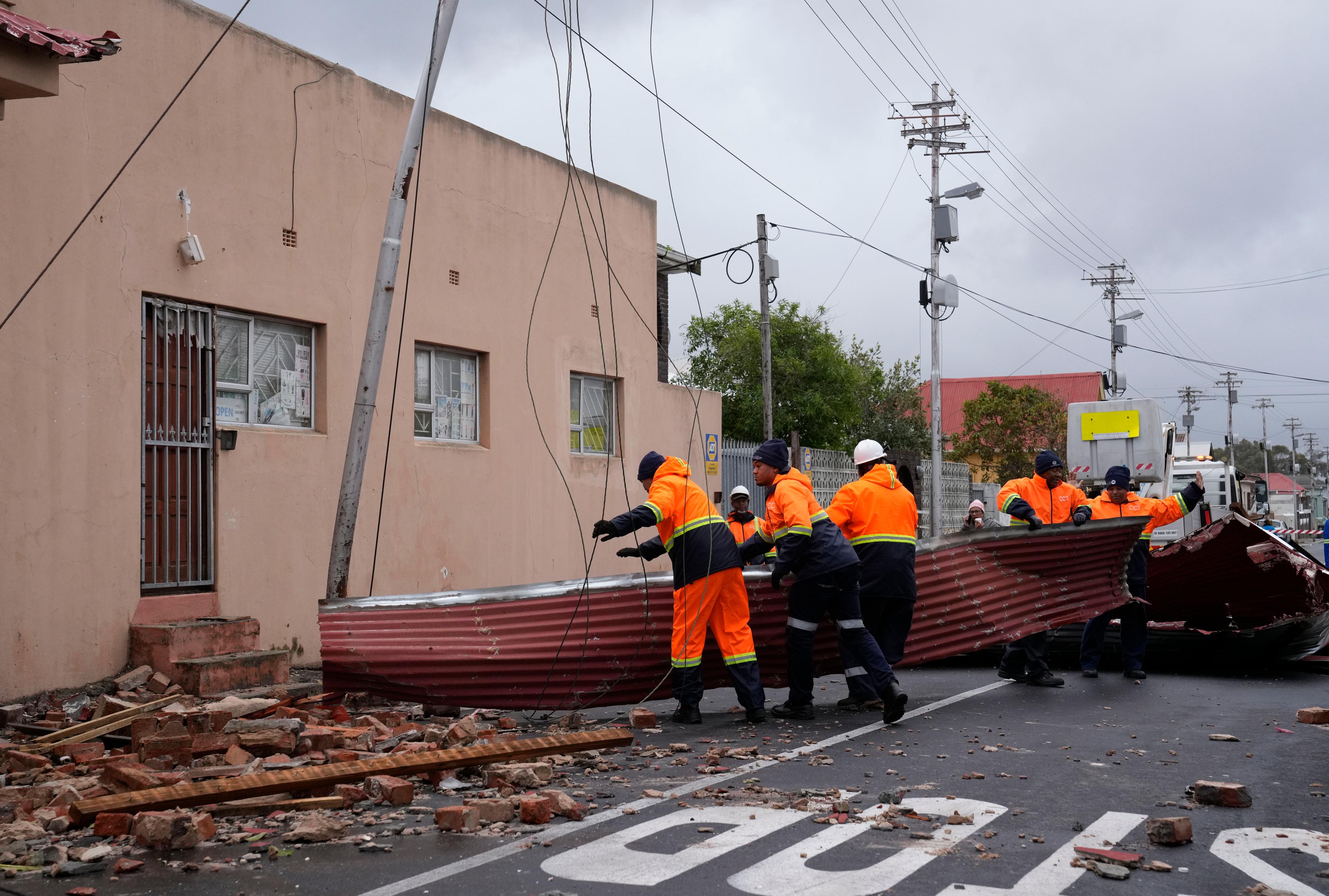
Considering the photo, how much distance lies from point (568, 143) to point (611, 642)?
4.21 meters

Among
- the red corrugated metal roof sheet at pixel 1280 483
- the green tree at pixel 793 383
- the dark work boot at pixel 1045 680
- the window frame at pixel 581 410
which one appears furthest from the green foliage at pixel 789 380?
the red corrugated metal roof sheet at pixel 1280 483

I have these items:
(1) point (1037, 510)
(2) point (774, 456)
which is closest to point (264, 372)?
(2) point (774, 456)

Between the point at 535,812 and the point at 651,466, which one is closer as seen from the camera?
the point at 535,812

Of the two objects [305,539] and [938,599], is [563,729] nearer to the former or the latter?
[938,599]

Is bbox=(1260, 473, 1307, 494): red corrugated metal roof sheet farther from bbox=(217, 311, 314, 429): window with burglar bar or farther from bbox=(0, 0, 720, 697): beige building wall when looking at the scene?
bbox=(217, 311, 314, 429): window with burglar bar

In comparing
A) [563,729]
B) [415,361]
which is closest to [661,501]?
[563,729]

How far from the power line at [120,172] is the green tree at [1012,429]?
3560 cm

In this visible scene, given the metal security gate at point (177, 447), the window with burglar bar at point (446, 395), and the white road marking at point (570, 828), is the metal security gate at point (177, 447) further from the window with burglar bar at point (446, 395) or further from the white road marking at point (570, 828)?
the white road marking at point (570, 828)

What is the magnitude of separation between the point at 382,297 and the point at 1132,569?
713cm

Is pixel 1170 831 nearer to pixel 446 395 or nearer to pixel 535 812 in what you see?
pixel 535 812

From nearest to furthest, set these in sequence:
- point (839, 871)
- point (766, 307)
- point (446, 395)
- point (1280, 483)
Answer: point (839, 871) < point (446, 395) < point (766, 307) < point (1280, 483)

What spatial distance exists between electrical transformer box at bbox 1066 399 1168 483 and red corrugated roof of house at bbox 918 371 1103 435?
31749 mm

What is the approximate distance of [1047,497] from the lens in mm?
10891

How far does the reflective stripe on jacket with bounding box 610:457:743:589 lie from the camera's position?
7.75 meters
